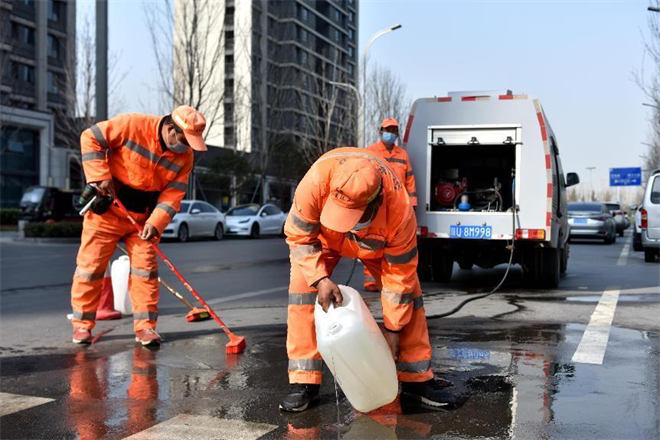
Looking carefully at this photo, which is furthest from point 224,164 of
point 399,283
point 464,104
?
point 399,283

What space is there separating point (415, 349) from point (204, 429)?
47.0 inches

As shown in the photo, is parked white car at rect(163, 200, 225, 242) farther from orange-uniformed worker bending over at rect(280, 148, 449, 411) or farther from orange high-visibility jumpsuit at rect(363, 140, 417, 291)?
orange-uniformed worker bending over at rect(280, 148, 449, 411)

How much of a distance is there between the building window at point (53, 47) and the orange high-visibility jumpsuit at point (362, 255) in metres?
51.4

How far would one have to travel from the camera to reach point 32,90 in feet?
159

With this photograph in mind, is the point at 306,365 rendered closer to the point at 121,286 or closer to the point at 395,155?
the point at 121,286

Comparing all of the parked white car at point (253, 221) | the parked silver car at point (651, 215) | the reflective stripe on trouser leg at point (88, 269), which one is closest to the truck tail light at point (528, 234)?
the reflective stripe on trouser leg at point (88, 269)

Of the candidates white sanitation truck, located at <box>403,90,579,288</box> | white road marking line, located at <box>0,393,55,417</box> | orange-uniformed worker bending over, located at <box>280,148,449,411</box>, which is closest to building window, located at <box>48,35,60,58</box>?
white sanitation truck, located at <box>403,90,579,288</box>

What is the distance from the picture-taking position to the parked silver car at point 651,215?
47.5ft

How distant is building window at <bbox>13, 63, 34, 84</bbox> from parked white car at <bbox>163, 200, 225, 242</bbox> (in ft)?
92.6

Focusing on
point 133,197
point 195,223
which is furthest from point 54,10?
point 133,197

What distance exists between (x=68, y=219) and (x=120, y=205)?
2100 cm

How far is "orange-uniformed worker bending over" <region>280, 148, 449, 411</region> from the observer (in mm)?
3561

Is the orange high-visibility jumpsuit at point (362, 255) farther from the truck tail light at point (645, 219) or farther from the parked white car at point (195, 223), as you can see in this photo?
the parked white car at point (195, 223)

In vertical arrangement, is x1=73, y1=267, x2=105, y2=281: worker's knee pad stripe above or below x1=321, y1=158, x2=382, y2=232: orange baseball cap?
below
